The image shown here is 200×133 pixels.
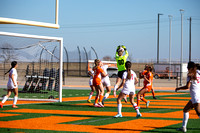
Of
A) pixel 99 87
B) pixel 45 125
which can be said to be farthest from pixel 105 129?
pixel 99 87

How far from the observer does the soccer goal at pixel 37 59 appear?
59.4 feet

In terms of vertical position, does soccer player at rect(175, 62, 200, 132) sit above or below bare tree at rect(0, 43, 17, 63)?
below

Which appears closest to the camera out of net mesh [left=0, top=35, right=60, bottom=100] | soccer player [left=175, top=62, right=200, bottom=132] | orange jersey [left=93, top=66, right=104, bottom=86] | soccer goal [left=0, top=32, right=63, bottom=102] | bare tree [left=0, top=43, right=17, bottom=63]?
soccer player [left=175, top=62, right=200, bottom=132]

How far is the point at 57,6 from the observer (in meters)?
15.5

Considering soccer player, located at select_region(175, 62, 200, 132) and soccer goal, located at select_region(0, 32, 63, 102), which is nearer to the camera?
soccer player, located at select_region(175, 62, 200, 132)

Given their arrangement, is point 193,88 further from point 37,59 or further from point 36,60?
point 36,60

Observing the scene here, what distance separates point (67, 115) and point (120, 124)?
2.51m

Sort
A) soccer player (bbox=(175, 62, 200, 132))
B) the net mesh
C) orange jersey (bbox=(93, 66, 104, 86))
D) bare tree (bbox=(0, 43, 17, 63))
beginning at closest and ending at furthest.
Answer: soccer player (bbox=(175, 62, 200, 132)), orange jersey (bbox=(93, 66, 104, 86)), the net mesh, bare tree (bbox=(0, 43, 17, 63))

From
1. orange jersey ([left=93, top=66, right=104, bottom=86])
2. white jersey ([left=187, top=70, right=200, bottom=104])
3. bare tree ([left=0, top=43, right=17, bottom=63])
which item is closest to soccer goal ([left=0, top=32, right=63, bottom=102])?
bare tree ([left=0, top=43, right=17, bottom=63])

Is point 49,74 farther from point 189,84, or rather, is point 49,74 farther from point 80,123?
point 189,84

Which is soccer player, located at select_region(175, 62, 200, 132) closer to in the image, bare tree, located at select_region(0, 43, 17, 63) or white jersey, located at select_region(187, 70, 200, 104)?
white jersey, located at select_region(187, 70, 200, 104)

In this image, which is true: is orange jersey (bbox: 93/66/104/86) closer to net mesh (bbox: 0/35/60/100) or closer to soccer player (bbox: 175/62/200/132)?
net mesh (bbox: 0/35/60/100)

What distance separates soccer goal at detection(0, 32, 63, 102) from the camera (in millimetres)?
18109

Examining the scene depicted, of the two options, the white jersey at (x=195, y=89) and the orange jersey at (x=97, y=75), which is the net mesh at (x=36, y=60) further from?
the white jersey at (x=195, y=89)
